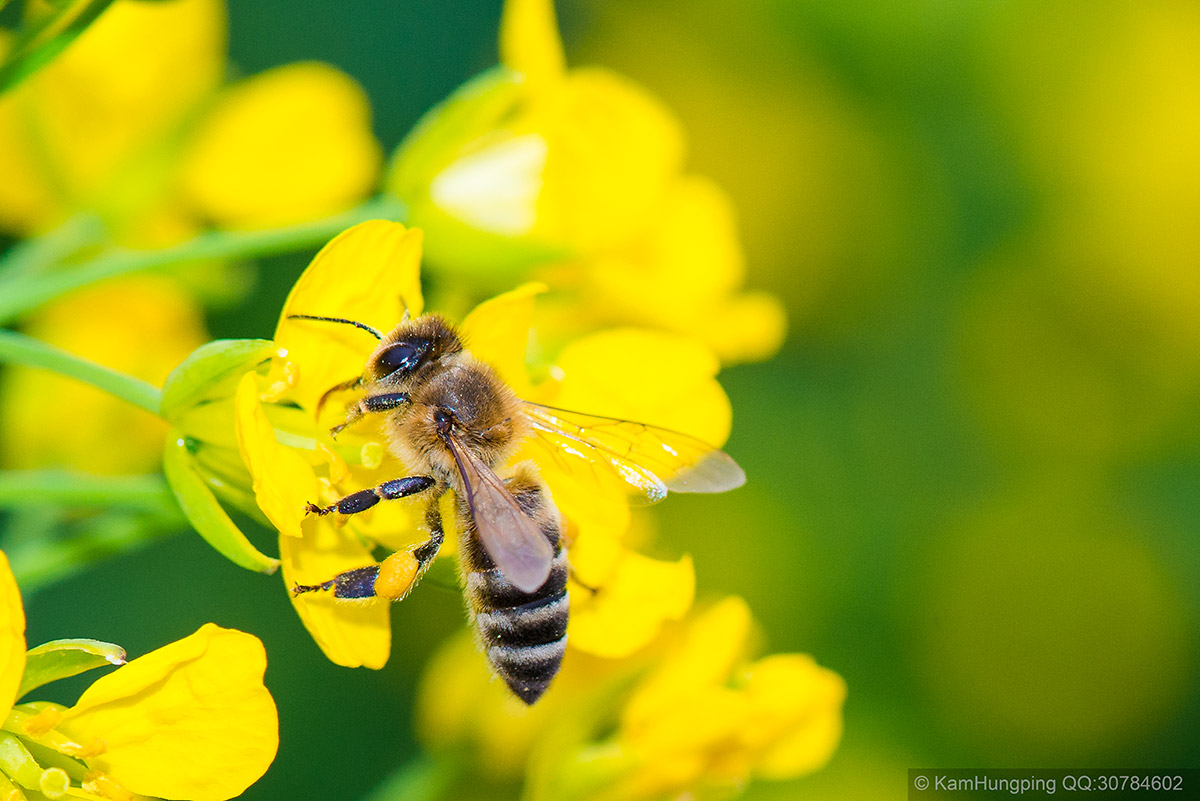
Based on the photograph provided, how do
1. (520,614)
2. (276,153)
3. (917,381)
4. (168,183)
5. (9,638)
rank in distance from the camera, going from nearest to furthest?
(9,638), (520,614), (168,183), (276,153), (917,381)

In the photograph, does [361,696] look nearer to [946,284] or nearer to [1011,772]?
[1011,772]

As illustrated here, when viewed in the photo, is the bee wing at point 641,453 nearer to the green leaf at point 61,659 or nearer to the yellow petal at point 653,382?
the yellow petal at point 653,382

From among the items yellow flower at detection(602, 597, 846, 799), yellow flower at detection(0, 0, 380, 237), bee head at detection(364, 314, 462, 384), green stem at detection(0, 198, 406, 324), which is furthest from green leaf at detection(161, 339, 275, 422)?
yellow flower at detection(0, 0, 380, 237)

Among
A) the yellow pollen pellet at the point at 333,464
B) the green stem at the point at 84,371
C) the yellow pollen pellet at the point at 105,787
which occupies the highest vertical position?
the green stem at the point at 84,371

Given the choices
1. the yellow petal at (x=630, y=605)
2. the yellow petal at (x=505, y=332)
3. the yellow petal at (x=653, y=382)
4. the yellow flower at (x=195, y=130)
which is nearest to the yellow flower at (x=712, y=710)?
the yellow petal at (x=630, y=605)

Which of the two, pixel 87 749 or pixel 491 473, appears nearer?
pixel 87 749

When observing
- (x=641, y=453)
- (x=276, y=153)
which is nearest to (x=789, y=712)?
(x=641, y=453)

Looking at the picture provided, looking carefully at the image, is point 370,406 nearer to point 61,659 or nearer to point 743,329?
point 61,659
